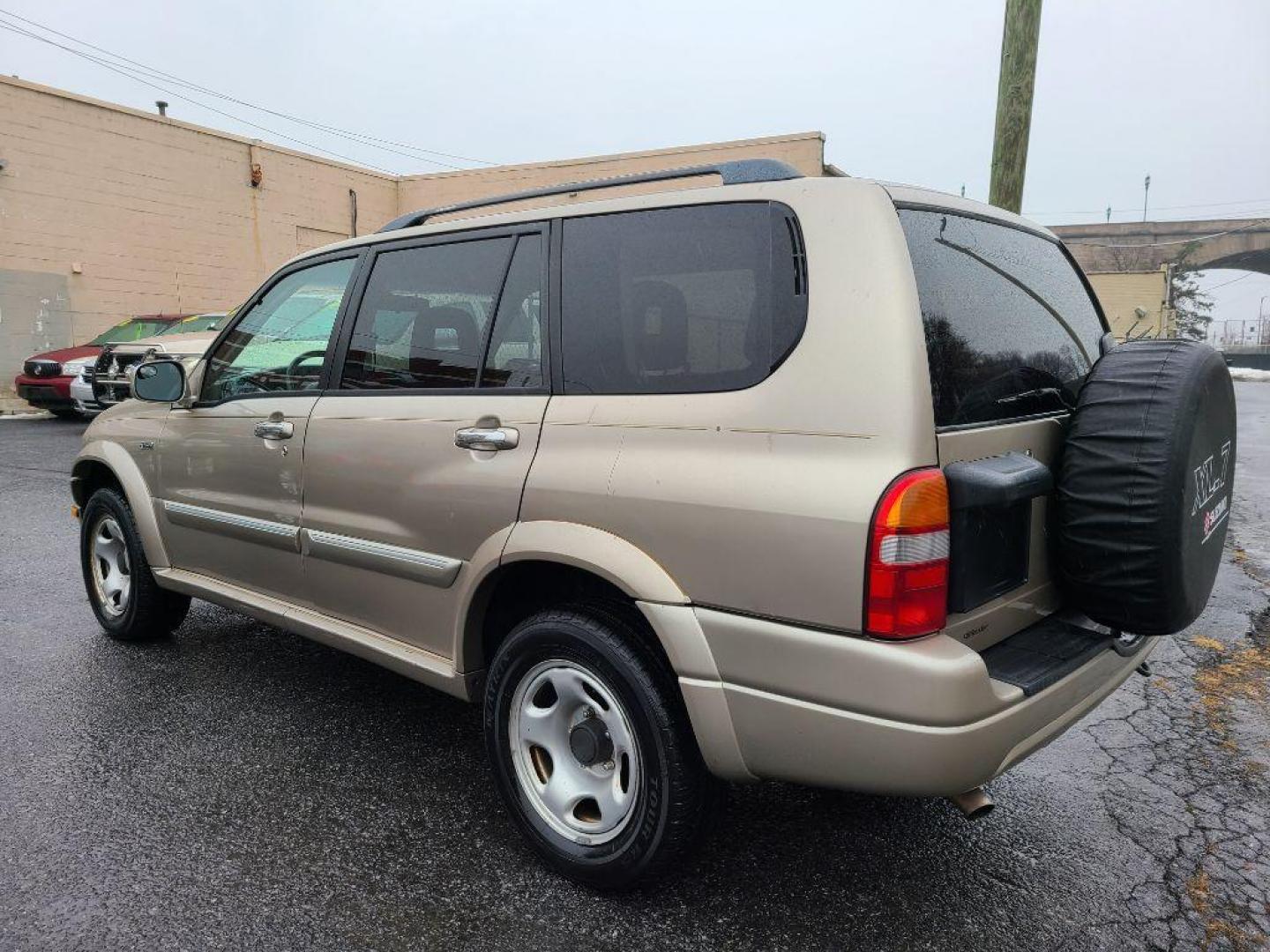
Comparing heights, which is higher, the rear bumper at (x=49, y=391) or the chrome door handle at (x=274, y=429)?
the chrome door handle at (x=274, y=429)

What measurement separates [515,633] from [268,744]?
1.37 m

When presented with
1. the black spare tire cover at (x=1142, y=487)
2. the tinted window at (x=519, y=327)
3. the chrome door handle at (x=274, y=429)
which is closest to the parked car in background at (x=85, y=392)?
the chrome door handle at (x=274, y=429)

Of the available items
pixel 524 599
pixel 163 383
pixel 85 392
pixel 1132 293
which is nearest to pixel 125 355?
pixel 85 392

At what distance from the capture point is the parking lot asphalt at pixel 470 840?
227 cm

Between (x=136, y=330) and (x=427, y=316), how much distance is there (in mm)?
13952

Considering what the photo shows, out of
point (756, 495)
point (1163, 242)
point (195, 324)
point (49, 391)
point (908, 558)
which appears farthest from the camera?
point (1163, 242)

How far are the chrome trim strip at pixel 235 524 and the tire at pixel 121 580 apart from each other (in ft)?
1.37

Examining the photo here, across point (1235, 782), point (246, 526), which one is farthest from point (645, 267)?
point (1235, 782)

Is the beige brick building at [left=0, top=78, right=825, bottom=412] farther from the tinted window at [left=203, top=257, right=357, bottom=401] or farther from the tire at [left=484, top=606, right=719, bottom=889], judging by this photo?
the tire at [left=484, top=606, right=719, bottom=889]

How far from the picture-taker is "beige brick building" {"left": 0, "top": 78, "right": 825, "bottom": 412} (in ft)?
52.7

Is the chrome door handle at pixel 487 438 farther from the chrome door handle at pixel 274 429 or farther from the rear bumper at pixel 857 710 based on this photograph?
the chrome door handle at pixel 274 429

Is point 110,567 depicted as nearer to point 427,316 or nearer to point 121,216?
point 427,316

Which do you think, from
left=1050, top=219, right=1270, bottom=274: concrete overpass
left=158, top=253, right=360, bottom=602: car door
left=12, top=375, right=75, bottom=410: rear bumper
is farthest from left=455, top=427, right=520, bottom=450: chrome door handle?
left=1050, top=219, right=1270, bottom=274: concrete overpass

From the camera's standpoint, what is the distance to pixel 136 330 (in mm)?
14570
